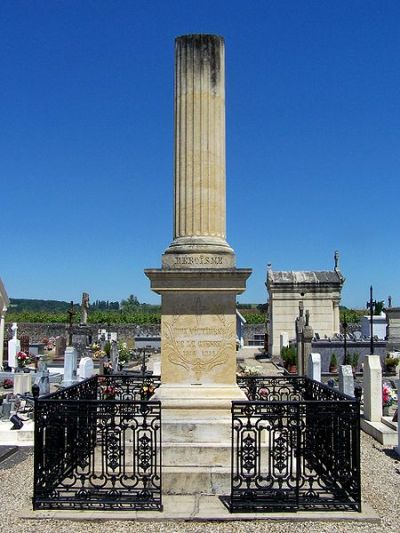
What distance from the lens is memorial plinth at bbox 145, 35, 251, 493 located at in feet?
26.1

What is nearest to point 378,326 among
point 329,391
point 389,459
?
point 389,459

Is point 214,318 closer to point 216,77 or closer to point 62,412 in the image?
point 62,412

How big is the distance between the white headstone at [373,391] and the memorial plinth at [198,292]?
20.9 feet

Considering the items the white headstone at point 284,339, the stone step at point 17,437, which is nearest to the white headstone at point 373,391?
the stone step at point 17,437

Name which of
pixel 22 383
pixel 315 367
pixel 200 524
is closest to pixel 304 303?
pixel 315 367

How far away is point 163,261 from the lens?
897cm

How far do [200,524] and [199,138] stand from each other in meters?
5.44

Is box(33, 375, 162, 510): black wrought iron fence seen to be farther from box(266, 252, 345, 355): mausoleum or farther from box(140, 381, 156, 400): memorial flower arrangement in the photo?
box(266, 252, 345, 355): mausoleum

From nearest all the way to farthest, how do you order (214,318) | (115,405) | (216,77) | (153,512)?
(153,512) → (115,405) → (214,318) → (216,77)

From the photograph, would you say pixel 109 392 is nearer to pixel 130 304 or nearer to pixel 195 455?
pixel 195 455

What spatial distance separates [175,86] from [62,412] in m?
5.23

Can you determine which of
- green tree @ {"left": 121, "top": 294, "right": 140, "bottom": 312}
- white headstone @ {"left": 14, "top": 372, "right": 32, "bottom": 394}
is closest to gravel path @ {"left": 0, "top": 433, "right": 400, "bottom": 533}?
white headstone @ {"left": 14, "top": 372, "right": 32, "bottom": 394}

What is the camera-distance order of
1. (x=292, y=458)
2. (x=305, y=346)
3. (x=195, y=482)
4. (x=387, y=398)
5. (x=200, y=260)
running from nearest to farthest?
(x=292, y=458)
(x=195, y=482)
(x=200, y=260)
(x=387, y=398)
(x=305, y=346)

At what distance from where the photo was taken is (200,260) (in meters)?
8.85
